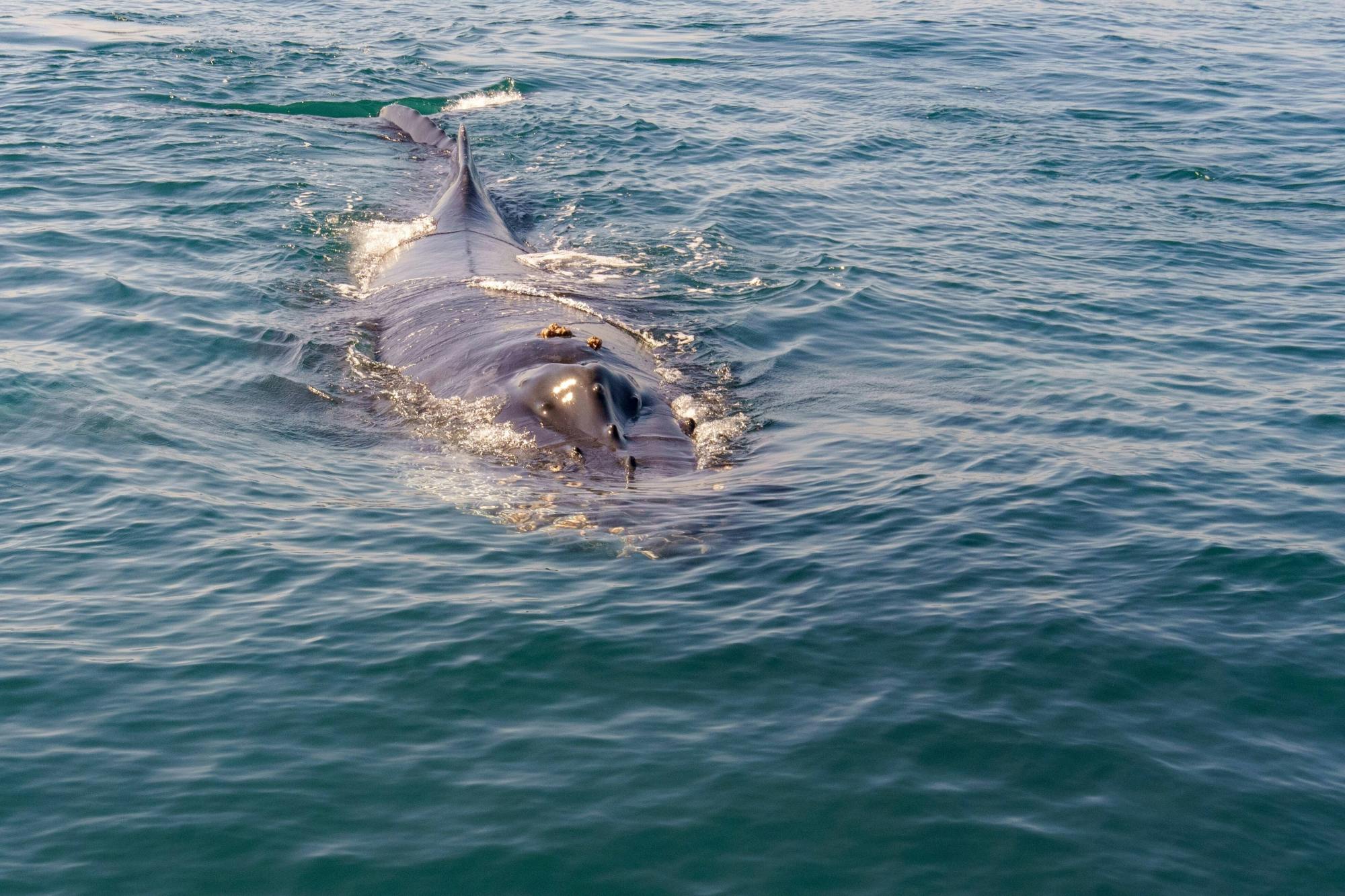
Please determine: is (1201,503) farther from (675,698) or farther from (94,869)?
(94,869)

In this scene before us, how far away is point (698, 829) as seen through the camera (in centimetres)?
741

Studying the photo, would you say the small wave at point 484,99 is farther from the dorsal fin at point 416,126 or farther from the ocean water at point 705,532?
the ocean water at point 705,532

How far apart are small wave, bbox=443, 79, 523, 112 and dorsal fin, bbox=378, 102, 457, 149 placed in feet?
4.87

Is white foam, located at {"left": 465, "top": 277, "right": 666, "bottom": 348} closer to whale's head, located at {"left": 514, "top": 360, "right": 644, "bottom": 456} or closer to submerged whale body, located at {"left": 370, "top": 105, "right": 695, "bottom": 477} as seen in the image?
submerged whale body, located at {"left": 370, "top": 105, "right": 695, "bottom": 477}

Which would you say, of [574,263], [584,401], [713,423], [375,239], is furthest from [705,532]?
[375,239]

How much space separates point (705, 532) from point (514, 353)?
4078 mm

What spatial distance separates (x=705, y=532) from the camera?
431 inches

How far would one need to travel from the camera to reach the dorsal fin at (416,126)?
25.5 metres

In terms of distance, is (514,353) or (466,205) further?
(466,205)

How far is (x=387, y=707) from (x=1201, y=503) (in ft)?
25.2

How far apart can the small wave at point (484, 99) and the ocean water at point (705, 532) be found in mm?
2637

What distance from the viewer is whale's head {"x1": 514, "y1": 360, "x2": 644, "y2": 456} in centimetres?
1238


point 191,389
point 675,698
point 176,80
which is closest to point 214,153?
point 176,80

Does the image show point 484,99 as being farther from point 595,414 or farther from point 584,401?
point 595,414
